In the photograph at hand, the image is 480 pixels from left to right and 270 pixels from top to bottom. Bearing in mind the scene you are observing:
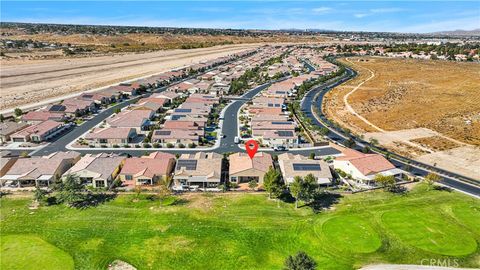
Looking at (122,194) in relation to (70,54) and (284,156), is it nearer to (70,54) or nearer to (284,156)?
(284,156)

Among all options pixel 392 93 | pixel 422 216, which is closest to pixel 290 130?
Answer: pixel 422 216

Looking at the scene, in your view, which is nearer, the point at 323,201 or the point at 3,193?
the point at 323,201

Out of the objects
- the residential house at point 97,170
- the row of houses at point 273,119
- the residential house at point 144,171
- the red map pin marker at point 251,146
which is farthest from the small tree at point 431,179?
the residential house at point 97,170

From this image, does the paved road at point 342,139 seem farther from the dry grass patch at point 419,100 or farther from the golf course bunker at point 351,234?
the golf course bunker at point 351,234

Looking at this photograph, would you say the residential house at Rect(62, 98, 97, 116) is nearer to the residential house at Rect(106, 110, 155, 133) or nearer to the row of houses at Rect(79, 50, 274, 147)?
the row of houses at Rect(79, 50, 274, 147)

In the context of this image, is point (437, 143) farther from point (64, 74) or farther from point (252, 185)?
point (64, 74)

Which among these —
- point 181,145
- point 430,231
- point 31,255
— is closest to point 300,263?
point 430,231

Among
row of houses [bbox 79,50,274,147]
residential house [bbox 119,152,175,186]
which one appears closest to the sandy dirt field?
row of houses [bbox 79,50,274,147]
